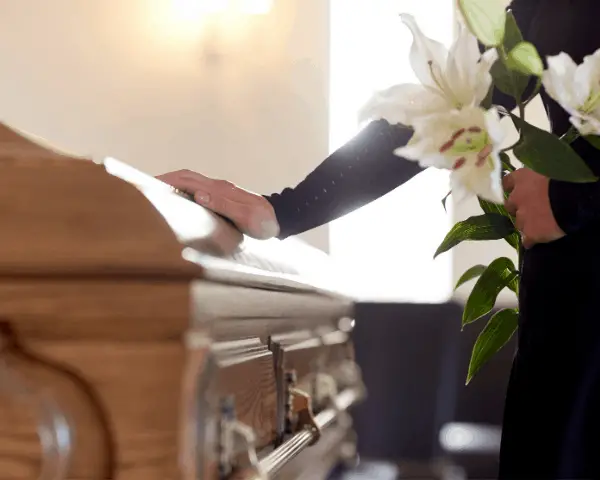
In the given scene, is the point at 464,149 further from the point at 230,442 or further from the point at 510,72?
the point at 230,442

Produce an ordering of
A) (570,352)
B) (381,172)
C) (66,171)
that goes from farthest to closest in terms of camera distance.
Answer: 1. (381,172)
2. (570,352)
3. (66,171)

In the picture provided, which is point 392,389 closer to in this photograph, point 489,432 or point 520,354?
point 489,432

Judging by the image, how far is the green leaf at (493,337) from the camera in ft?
2.69

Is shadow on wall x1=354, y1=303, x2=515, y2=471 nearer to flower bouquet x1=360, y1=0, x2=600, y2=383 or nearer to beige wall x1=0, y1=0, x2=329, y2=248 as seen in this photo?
beige wall x1=0, y1=0, x2=329, y2=248

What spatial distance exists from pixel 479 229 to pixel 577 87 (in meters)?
0.23

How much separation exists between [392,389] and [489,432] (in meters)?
0.30

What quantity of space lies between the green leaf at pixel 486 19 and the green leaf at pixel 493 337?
338 millimetres

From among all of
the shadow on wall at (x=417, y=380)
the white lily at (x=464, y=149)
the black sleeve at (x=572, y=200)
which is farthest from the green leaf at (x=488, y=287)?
the shadow on wall at (x=417, y=380)

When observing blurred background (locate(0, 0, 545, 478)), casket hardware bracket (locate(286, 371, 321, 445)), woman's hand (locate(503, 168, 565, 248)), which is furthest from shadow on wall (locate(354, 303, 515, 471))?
woman's hand (locate(503, 168, 565, 248))

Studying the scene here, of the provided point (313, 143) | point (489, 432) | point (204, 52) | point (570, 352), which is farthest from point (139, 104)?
point (570, 352)

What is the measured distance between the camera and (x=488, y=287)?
2.68 ft

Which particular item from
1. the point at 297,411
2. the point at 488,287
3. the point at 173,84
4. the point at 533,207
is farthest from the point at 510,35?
the point at 173,84

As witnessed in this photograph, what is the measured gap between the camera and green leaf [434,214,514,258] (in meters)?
0.76

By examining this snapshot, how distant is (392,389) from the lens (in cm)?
234
